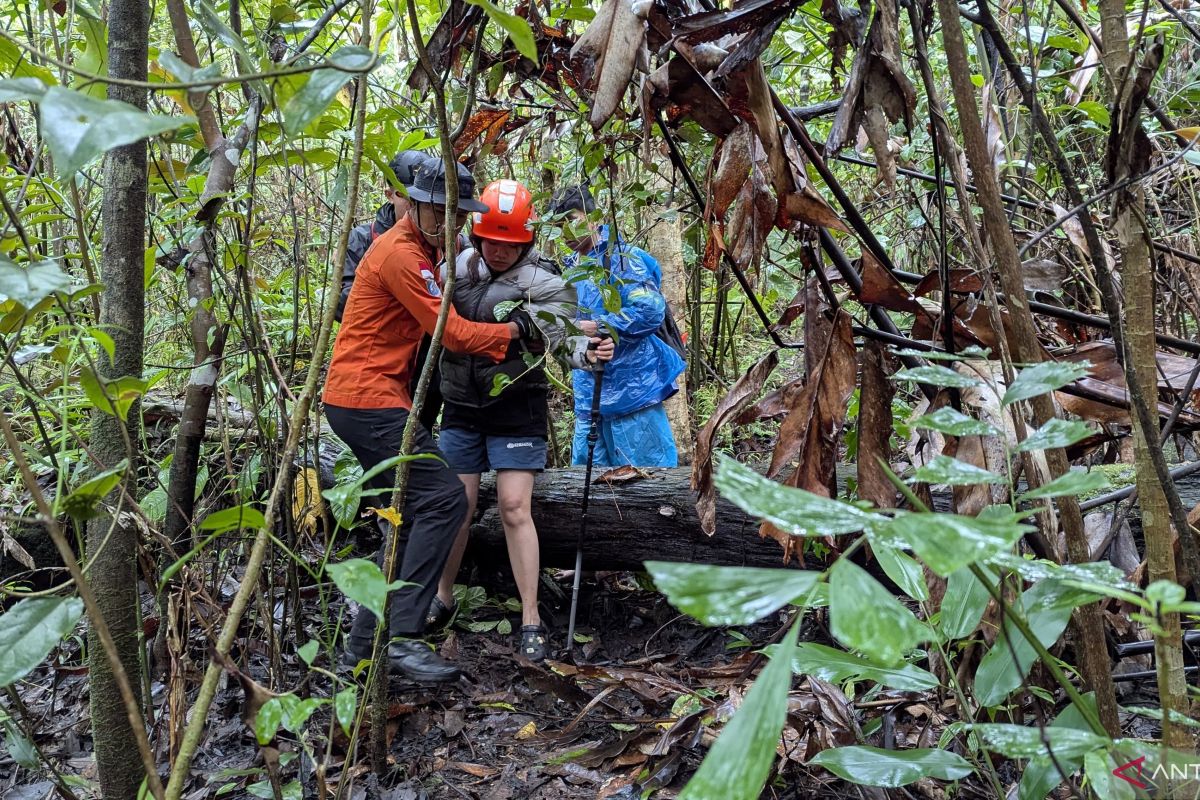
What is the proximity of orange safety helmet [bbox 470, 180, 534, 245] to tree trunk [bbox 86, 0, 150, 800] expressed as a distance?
2.24m

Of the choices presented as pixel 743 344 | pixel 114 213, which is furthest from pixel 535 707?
pixel 743 344

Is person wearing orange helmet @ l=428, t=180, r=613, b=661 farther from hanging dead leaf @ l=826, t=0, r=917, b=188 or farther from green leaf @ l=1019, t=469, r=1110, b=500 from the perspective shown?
green leaf @ l=1019, t=469, r=1110, b=500

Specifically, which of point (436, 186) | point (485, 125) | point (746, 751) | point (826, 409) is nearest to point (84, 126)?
point (746, 751)

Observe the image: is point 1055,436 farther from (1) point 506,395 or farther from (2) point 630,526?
(1) point 506,395

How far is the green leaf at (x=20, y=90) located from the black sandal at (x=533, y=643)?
3135mm

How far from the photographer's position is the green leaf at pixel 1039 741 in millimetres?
899

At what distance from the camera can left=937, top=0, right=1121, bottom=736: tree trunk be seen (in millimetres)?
1177

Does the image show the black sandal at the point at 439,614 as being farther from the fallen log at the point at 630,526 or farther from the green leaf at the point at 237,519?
the green leaf at the point at 237,519

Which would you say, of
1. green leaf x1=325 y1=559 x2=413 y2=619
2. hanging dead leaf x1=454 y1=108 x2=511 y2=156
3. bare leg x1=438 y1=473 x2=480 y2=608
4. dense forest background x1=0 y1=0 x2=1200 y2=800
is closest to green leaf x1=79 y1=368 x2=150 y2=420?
dense forest background x1=0 y1=0 x2=1200 y2=800

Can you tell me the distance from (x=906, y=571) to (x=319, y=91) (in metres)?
1.08

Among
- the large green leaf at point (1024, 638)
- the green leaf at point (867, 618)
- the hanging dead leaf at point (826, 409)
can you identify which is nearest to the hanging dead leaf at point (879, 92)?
the hanging dead leaf at point (826, 409)

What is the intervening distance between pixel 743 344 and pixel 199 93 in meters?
6.67

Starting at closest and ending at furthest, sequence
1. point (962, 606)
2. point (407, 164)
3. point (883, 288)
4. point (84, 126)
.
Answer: point (84, 126) → point (962, 606) → point (883, 288) → point (407, 164)

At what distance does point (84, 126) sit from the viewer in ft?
2.40
